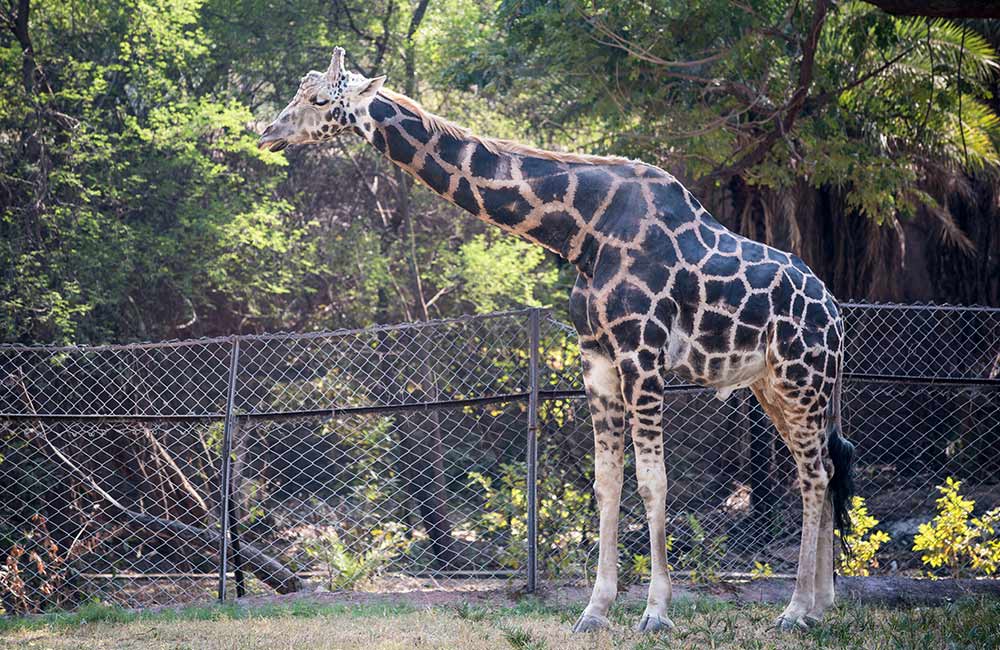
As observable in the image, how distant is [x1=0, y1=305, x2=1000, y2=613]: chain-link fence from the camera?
9953 millimetres

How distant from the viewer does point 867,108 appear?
457 inches

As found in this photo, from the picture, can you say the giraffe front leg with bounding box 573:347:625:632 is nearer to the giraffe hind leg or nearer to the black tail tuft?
the giraffe hind leg

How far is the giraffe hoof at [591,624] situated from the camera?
6215 mm

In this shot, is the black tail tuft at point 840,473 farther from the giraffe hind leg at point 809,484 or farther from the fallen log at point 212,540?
the fallen log at point 212,540

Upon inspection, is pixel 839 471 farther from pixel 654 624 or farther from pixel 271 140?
pixel 271 140

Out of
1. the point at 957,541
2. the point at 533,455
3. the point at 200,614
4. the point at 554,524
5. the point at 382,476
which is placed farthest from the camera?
the point at 382,476

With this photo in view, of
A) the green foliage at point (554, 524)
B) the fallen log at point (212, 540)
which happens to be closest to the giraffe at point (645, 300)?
the green foliage at point (554, 524)

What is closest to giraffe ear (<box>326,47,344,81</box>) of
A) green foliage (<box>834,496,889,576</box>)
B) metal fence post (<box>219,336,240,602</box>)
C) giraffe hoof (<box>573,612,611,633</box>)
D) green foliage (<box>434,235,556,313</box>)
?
metal fence post (<box>219,336,240,602</box>)

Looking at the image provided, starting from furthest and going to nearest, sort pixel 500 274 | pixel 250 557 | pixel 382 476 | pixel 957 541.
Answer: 1. pixel 500 274
2. pixel 382 476
3. pixel 250 557
4. pixel 957 541

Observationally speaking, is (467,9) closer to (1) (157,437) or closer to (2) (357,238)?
(2) (357,238)

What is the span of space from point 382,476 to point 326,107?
7.72 meters

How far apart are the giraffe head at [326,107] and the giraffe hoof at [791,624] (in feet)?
13.0

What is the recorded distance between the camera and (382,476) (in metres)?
13.6

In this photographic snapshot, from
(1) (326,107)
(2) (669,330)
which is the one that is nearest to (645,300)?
(2) (669,330)
